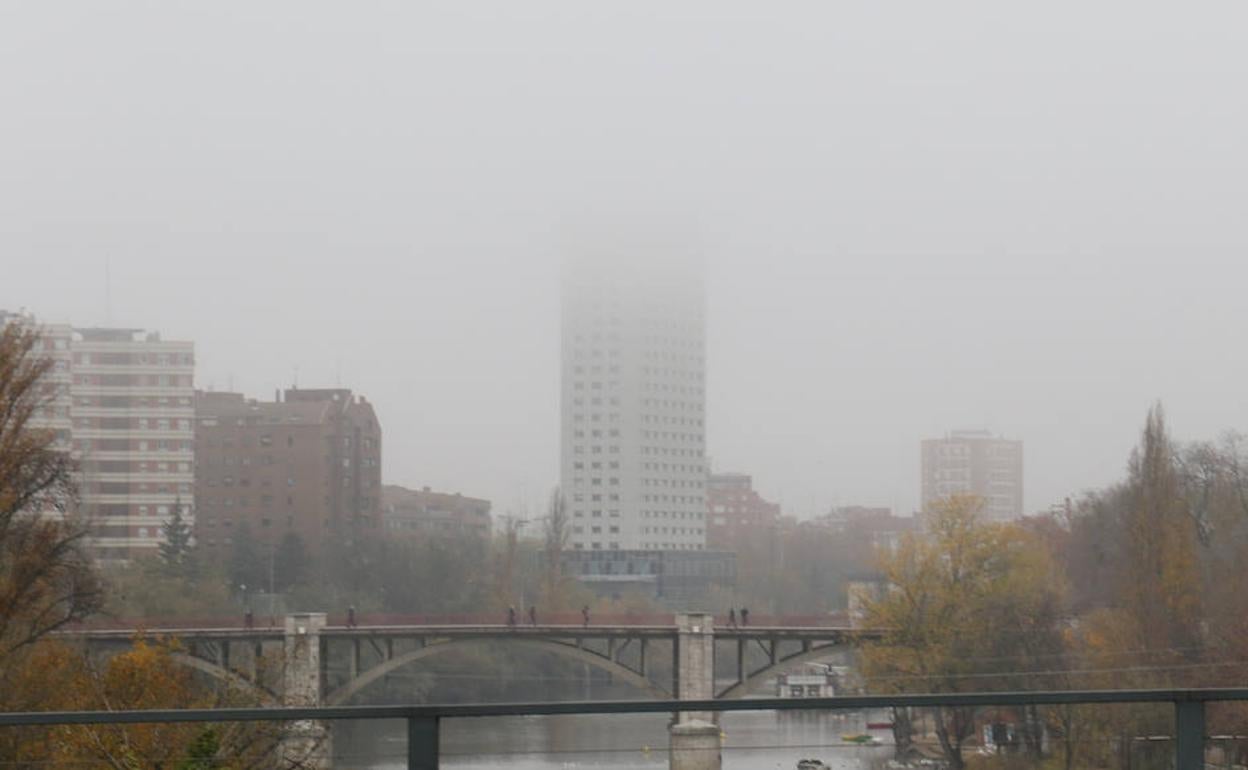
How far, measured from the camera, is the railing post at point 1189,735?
5.41m

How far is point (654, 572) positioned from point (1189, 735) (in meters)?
78.2

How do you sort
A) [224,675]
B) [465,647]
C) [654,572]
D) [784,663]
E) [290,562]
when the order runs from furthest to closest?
[654,572], [290,562], [465,647], [784,663], [224,675]

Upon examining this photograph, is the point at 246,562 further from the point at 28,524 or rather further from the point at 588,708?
the point at 588,708

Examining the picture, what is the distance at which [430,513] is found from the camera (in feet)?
251

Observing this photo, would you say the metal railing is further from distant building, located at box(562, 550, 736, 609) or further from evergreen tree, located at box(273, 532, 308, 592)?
distant building, located at box(562, 550, 736, 609)

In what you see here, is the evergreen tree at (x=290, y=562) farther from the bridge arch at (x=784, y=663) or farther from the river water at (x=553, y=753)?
the river water at (x=553, y=753)

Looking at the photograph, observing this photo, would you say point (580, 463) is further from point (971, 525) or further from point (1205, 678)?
point (1205, 678)

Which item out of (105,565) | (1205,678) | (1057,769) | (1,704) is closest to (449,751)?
(1057,769)

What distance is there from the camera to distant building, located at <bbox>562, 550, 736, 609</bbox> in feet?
254

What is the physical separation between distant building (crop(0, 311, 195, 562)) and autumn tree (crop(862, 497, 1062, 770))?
35601 mm

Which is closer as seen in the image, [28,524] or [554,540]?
[28,524]

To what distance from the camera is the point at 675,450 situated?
9031 centimetres

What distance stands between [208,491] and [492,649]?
25.7 metres

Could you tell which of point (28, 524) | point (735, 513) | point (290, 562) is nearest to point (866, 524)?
point (735, 513)
